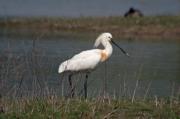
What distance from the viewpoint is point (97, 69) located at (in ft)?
60.9

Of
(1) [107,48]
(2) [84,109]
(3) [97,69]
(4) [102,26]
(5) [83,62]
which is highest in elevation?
(1) [107,48]

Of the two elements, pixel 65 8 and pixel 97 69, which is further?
pixel 65 8

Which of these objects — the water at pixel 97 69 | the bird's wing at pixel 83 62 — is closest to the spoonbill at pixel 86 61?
the bird's wing at pixel 83 62

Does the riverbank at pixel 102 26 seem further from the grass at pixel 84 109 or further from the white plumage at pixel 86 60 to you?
the grass at pixel 84 109

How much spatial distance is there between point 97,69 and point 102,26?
1773cm

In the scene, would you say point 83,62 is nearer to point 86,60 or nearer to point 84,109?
point 86,60

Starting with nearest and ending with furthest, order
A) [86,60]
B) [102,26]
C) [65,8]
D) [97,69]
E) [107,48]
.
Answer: [86,60] → [107,48] → [97,69] → [102,26] → [65,8]

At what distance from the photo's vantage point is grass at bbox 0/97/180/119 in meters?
9.27

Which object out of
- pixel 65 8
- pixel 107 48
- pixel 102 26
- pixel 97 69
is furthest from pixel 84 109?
pixel 65 8

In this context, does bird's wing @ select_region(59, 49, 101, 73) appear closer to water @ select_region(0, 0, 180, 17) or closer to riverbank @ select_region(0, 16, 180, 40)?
riverbank @ select_region(0, 16, 180, 40)

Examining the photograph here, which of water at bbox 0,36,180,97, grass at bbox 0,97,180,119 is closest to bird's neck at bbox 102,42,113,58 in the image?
water at bbox 0,36,180,97

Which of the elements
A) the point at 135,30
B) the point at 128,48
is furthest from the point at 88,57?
the point at 135,30

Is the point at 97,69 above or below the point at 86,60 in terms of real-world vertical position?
below

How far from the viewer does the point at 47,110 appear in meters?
9.48
